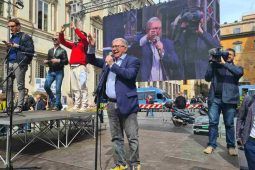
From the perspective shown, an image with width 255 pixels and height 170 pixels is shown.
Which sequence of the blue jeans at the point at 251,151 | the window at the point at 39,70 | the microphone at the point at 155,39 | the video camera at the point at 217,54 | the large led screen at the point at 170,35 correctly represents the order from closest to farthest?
the blue jeans at the point at 251,151
the video camera at the point at 217,54
the large led screen at the point at 170,35
the microphone at the point at 155,39
the window at the point at 39,70

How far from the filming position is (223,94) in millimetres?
5660

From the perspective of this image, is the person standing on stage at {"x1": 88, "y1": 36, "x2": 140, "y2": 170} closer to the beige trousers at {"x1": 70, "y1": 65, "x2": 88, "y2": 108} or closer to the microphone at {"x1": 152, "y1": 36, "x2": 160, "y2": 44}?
the beige trousers at {"x1": 70, "y1": 65, "x2": 88, "y2": 108}

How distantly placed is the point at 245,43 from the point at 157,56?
Answer: 155 ft

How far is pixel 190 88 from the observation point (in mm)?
68250

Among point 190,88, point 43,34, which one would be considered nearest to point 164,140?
point 43,34

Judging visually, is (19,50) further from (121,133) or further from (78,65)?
(121,133)

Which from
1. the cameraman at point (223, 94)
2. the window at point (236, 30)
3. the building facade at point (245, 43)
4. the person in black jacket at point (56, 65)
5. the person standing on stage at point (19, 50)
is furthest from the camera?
the window at point (236, 30)

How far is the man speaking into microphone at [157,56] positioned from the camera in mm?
16900

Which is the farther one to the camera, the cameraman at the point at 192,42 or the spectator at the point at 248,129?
the cameraman at the point at 192,42

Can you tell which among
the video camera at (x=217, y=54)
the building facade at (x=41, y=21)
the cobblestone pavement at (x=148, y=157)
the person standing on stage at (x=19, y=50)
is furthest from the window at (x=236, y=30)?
the person standing on stage at (x=19, y=50)

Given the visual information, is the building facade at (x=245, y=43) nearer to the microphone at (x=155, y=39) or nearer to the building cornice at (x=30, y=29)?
the building cornice at (x=30, y=29)

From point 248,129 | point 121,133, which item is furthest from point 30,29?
point 248,129

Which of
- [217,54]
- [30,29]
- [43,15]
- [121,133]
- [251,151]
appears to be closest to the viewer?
[251,151]

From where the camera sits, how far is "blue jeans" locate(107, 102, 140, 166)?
4.24 m
